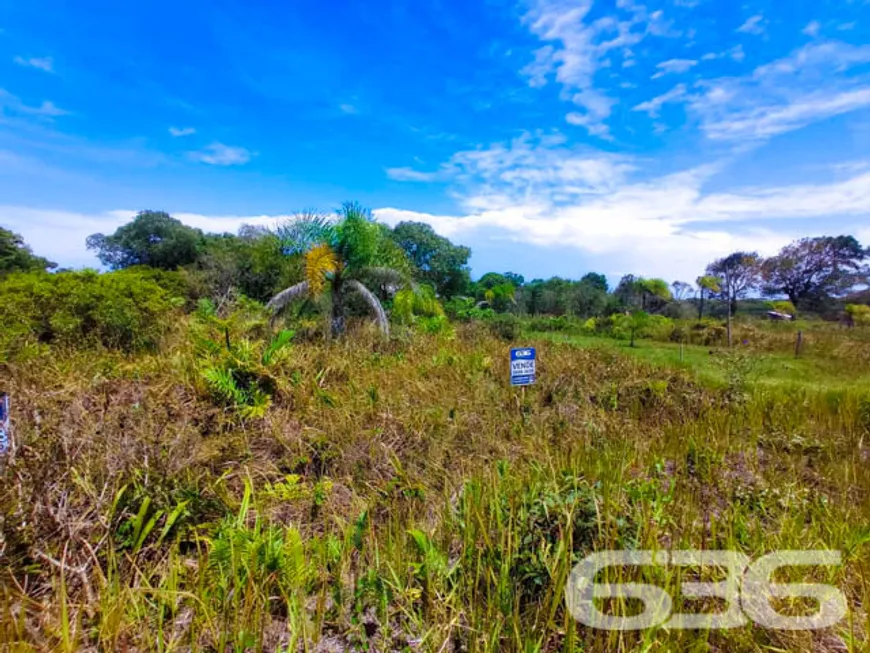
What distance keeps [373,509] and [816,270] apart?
37294 millimetres

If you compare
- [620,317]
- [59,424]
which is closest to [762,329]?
[620,317]

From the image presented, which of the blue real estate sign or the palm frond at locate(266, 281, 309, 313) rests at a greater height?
the palm frond at locate(266, 281, 309, 313)

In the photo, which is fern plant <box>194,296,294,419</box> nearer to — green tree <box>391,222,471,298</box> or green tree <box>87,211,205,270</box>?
green tree <box>391,222,471,298</box>

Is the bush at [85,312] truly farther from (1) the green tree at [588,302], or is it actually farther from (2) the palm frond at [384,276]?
(1) the green tree at [588,302]

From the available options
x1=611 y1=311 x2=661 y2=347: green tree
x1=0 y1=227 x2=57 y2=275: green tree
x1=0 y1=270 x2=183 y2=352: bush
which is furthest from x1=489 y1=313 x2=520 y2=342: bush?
x1=0 y1=227 x2=57 y2=275: green tree

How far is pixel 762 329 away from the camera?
14.1 metres

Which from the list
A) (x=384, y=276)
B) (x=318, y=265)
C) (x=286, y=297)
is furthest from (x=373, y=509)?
(x=384, y=276)

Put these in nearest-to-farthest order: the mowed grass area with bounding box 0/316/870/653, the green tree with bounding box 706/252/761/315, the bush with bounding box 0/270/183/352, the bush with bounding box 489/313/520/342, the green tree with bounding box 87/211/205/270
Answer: the mowed grass area with bounding box 0/316/870/653 < the bush with bounding box 0/270/183/352 < the bush with bounding box 489/313/520/342 < the green tree with bounding box 706/252/761/315 < the green tree with bounding box 87/211/205/270

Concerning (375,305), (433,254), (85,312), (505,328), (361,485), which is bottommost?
(361,485)

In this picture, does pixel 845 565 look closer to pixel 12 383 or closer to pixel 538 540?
pixel 538 540

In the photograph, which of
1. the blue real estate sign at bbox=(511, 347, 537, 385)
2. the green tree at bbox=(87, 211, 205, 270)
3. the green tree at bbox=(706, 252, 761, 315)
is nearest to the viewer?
the blue real estate sign at bbox=(511, 347, 537, 385)

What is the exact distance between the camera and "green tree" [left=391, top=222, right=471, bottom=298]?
2289 cm

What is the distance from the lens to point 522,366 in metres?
4.05

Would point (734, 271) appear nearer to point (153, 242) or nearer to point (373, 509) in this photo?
point (373, 509)
